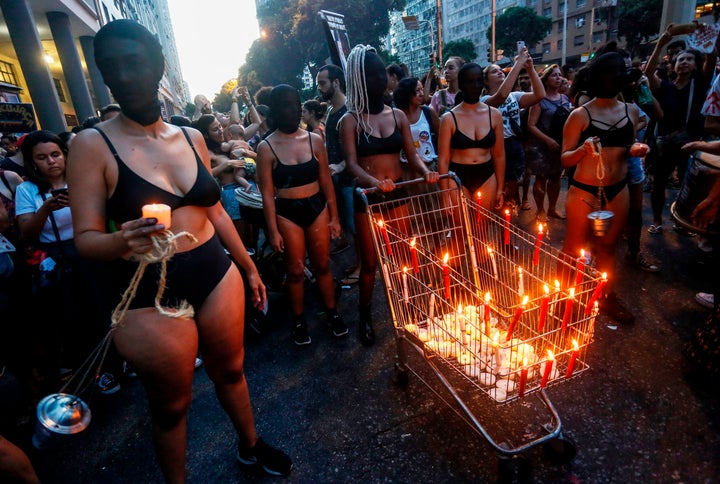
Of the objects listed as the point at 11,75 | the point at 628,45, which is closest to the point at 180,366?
the point at 11,75

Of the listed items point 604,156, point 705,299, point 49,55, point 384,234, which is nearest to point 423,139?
point 604,156

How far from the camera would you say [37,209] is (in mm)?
3234

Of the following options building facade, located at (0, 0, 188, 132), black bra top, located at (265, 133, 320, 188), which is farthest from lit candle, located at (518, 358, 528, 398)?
building facade, located at (0, 0, 188, 132)

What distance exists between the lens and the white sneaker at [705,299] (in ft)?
12.5

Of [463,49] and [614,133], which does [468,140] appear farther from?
[463,49]

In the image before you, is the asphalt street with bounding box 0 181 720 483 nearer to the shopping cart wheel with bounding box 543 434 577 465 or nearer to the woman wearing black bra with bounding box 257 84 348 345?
the shopping cart wheel with bounding box 543 434 577 465

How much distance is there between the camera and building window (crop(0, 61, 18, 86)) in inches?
541

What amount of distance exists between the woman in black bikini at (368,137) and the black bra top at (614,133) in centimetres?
A: 160

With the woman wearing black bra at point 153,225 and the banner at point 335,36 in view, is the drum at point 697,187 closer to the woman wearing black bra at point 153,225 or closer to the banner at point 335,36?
the woman wearing black bra at point 153,225

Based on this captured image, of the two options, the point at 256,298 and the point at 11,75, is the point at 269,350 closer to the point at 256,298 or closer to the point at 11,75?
the point at 256,298

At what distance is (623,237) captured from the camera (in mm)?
5734

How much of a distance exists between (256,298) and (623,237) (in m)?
5.68

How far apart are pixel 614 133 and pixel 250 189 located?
4122 mm

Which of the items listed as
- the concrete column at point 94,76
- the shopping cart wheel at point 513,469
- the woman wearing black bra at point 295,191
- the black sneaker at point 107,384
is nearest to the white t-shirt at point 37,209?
the black sneaker at point 107,384
